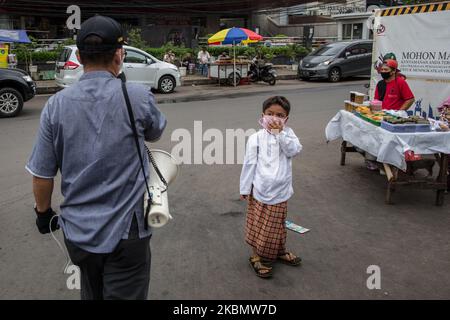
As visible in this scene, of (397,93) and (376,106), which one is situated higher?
(397,93)

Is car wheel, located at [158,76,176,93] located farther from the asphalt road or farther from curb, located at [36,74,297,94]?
the asphalt road

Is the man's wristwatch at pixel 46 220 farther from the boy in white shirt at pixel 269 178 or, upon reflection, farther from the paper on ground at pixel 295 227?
the paper on ground at pixel 295 227

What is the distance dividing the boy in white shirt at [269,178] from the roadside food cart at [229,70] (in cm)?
1463

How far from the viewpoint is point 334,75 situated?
1930 cm

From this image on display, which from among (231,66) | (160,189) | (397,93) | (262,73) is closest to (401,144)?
(397,93)

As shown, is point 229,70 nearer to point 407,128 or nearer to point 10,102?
point 10,102

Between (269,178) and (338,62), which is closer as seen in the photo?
(269,178)

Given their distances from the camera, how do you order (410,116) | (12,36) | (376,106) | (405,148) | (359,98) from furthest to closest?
(12,36) < (359,98) < (376,106) < (410,116) < (405,148)

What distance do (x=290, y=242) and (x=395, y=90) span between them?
9.96 ft

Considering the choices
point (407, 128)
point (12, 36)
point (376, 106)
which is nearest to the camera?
point (407, 128)

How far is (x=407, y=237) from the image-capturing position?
14.6 feet

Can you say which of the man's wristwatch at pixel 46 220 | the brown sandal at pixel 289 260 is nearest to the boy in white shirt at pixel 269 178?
the brown sandal at pixel 289 260
